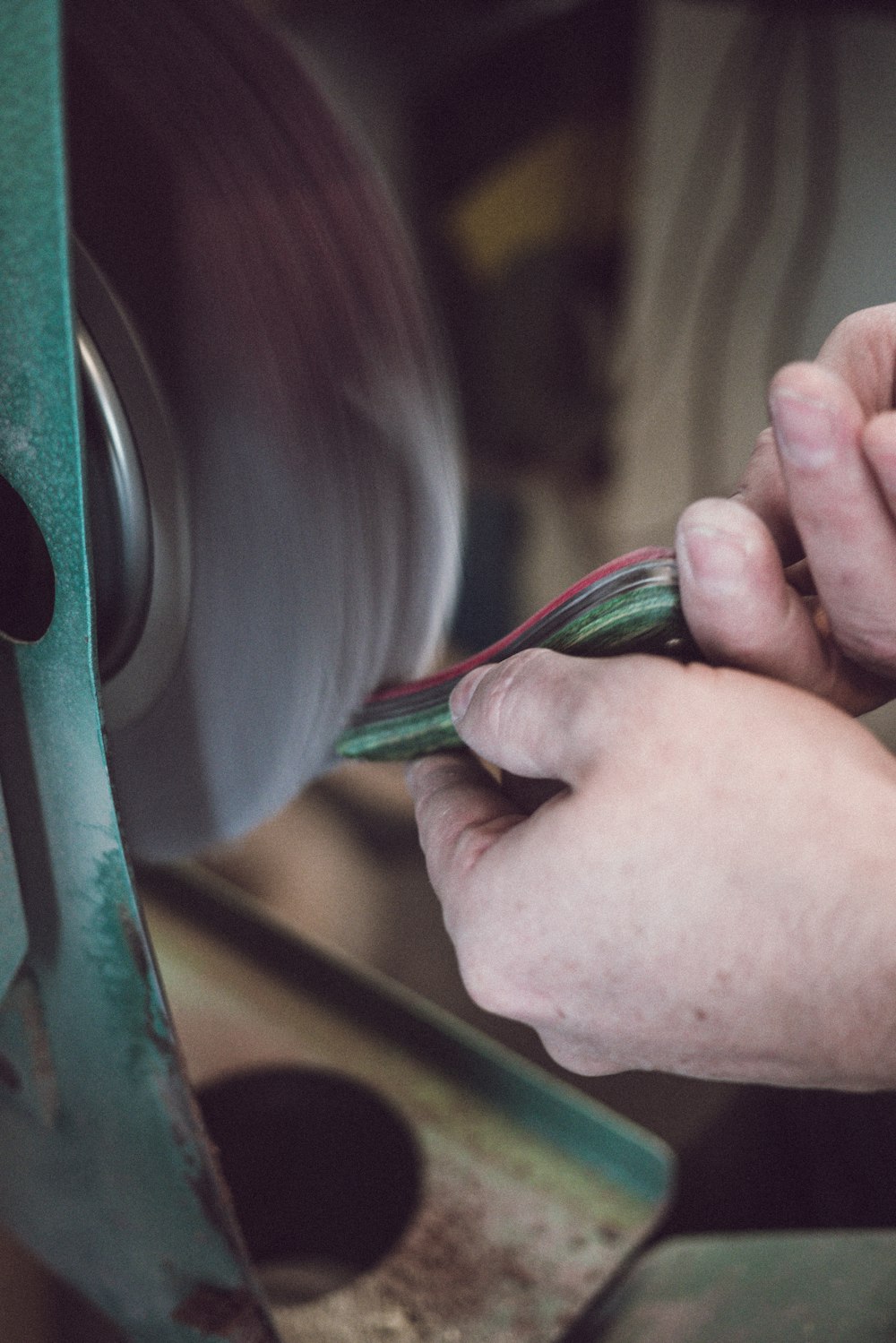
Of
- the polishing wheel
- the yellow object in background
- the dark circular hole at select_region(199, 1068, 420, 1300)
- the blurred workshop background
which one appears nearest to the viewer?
the polishing wheel

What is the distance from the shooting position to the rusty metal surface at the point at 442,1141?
623 millimetres

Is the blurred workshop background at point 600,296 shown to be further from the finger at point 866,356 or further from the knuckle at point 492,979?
the knuckle at point 492,979

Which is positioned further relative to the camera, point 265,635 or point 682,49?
point 682,49

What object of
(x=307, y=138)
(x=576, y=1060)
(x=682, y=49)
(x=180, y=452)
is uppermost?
(x=682, y=49)

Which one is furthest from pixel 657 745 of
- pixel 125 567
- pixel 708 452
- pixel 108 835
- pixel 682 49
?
pixel 682 49

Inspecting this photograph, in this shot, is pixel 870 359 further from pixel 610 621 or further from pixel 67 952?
pixel 67 952

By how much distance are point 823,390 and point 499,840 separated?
207 mm

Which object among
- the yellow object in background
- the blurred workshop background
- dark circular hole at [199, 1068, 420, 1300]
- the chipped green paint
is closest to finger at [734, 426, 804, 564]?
the chipped green paint

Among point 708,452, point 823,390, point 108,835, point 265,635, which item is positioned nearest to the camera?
point 823,390

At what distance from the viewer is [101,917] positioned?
0.48 meters

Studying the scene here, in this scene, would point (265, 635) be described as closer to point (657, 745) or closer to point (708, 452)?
point (657, 745)

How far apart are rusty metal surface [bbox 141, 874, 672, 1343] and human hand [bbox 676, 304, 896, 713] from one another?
43 centimetres

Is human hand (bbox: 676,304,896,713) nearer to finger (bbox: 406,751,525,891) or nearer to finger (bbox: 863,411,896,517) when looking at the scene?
finger (bbox: 863,411,896,517)

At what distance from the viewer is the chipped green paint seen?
355 millimetres
